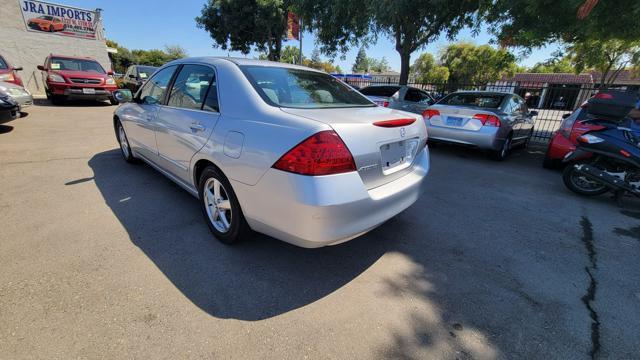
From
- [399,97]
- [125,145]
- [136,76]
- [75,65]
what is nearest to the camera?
[125,145]

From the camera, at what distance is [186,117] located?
2941 millimetres

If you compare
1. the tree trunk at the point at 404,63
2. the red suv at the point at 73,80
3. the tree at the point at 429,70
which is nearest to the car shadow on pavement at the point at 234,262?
the red suv at the point at 73,80

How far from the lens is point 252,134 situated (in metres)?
2.21

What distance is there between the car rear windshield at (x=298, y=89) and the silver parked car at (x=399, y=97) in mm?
5109

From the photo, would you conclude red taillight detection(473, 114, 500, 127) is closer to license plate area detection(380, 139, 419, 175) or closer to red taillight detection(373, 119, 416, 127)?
license plate area detection(380, 139, 419, 175)

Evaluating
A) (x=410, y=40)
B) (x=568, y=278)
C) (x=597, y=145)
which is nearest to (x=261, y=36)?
(x=410, y=40)

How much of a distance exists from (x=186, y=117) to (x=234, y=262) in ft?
4.88

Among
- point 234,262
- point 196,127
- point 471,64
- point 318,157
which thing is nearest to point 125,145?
point 196,127

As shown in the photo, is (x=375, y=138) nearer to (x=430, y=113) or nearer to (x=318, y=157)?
Result: (x=318, y=157)

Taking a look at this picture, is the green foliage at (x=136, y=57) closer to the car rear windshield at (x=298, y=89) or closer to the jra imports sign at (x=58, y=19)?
the jra imports sign at (x=58, y=19)

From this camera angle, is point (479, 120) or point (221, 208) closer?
point (221, 208)

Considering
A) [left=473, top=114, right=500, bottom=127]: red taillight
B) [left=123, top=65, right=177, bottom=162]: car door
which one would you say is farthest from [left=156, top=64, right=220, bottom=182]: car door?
[left=473, top=114, right=500, bottom=127]: red taillight

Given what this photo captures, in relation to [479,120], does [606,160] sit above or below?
below

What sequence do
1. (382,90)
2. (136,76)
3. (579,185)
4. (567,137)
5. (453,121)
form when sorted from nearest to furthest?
(579,185)
(567,137)
(453,121)
(382,90)
(136,76)
